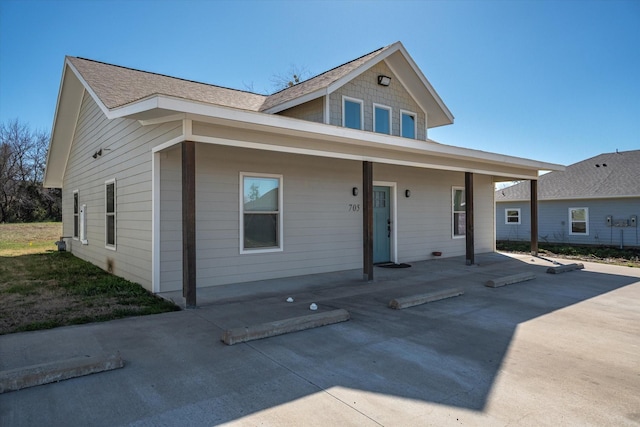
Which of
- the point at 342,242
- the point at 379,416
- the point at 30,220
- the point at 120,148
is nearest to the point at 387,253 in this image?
the point at 342,242

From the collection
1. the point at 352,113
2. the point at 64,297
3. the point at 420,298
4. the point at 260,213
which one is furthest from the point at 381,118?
the point at 64,297

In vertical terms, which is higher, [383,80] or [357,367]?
[383,80]

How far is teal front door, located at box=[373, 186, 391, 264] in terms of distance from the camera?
33.4 feet

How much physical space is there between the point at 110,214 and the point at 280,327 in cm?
646

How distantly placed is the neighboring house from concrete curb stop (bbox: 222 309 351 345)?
57.7 ft

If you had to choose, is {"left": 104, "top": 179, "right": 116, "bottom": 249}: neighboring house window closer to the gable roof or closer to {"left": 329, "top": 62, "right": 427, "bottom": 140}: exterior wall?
{"left": 329, "top": 62, "right": 427, "bottom": 140}: exterior wall

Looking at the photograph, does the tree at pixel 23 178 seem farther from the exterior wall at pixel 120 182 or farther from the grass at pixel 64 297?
the grass at pixel 64 297

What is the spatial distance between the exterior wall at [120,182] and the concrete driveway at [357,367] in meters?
2.45

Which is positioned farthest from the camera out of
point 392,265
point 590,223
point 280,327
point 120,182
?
point 590,223

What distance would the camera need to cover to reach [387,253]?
1043 centimetres

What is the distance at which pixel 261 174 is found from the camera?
7852mm

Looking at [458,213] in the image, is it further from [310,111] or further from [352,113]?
[310,111]

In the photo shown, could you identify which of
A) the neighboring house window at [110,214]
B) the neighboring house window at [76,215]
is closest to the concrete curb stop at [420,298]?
the neighboring house window at [110,214]

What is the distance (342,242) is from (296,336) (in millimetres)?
5079
